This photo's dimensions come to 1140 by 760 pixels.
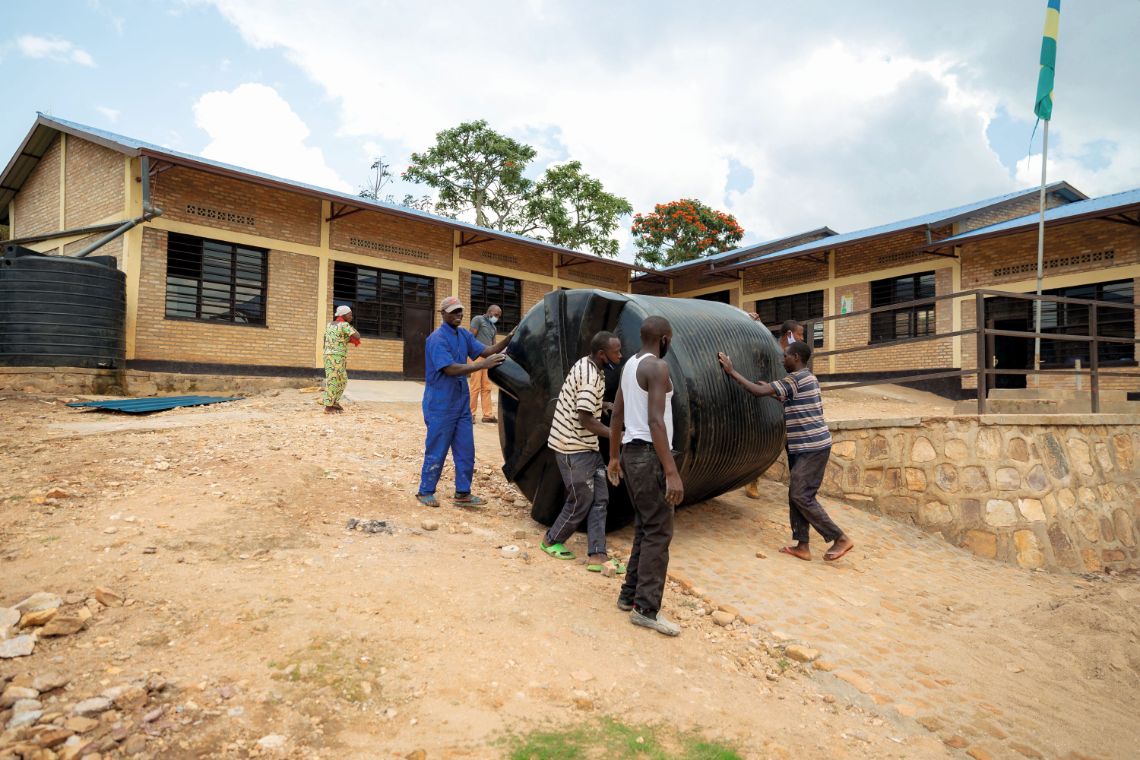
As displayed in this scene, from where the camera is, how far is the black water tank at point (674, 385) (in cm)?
436

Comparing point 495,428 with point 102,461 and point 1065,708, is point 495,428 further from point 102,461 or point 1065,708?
point 1065,708

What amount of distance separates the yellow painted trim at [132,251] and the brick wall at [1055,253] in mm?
16895

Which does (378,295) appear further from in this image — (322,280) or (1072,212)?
(1072,212)

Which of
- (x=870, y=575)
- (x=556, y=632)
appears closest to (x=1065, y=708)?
(x=870, y=575)

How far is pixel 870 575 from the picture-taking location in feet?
15.8

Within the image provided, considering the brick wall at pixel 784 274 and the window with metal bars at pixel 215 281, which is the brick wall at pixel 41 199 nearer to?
the window with metal bars at pixel 215 281

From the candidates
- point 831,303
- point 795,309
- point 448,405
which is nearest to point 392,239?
point 795,309

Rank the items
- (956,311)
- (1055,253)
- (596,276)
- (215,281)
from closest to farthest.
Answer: (215,281)
(1055,253)
(956,311)
(596,276)

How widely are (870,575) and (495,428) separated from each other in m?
5.01

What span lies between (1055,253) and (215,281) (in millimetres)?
16959

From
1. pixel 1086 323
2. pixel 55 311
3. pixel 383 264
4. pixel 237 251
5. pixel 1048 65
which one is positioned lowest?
pixel 55 311

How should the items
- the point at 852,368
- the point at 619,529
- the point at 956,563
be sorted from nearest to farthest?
the point at 619,529
the point at 956,563
the point at 852,368

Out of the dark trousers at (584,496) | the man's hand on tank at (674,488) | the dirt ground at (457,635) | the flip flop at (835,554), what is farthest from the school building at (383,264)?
→ the man's hand on tank at (674,488)

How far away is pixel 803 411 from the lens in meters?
4.94
